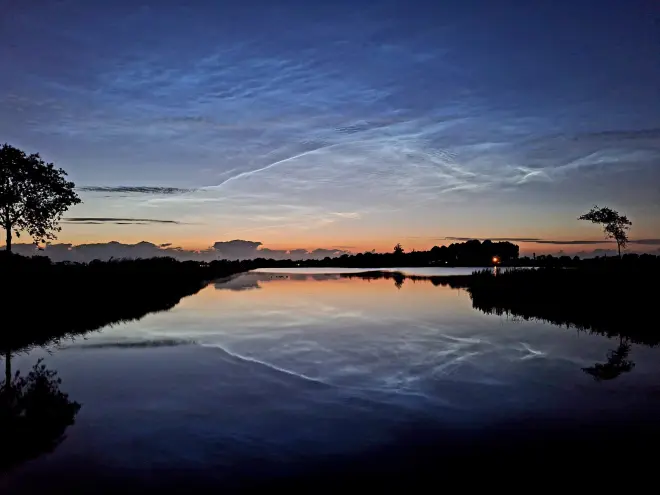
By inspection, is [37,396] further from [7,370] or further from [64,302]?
[64,302]

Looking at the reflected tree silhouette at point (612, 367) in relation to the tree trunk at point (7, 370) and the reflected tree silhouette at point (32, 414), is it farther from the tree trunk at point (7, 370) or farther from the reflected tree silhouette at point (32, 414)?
the tree trunk at point (7, 370)

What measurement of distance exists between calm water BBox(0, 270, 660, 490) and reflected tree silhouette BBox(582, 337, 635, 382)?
306mm

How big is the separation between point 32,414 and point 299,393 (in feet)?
22.7

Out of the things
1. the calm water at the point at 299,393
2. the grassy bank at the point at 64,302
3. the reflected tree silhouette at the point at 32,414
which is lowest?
the calm water at the point at 299,393

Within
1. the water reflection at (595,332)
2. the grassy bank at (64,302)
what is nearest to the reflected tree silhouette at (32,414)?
the grassy bank at (64,302)

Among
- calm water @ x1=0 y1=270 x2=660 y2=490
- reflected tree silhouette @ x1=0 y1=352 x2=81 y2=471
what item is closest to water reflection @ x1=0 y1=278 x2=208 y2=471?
reflected tree silhouette @ x1=0 y1=352 x2=81 y2=471

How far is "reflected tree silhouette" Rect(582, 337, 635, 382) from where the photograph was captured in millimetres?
16625

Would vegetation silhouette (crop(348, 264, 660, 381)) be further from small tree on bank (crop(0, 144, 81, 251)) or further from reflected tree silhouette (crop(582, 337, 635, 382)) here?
small tree on bank (crop(0, 144, 81, 251))

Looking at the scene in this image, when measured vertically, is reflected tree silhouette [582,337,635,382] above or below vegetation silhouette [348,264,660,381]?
below

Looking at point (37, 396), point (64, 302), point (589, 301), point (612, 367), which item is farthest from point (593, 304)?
point (64, 302)

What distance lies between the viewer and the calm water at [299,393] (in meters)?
9.84

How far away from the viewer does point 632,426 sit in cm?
1136

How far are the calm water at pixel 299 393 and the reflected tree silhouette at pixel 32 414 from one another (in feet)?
1.23

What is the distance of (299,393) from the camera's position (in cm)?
1455
